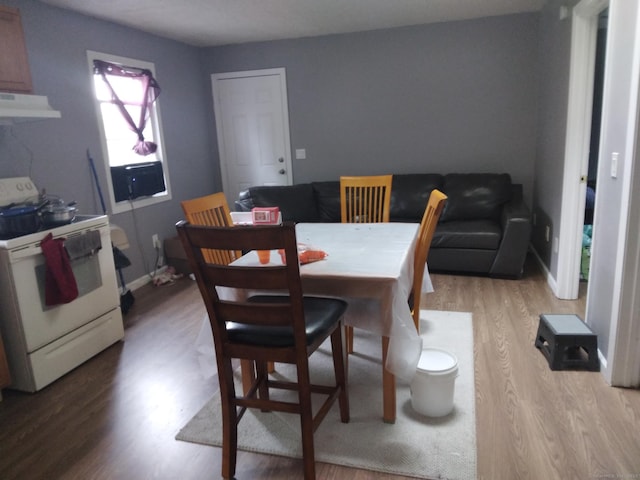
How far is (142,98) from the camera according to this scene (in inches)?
169

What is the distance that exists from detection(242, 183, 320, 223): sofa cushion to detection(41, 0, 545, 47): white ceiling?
5.24ft

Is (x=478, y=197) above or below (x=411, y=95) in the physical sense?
below

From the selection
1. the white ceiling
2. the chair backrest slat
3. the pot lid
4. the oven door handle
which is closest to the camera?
the chair backrest slat

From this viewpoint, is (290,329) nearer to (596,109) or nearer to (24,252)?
(24,252)

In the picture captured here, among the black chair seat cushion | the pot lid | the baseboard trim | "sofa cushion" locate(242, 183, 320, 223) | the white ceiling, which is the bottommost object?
the baseboard trim

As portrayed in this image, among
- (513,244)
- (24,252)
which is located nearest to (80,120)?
(24,252)

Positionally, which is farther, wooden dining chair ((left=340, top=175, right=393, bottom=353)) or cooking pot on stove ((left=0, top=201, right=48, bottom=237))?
wooden dining chair ((left=340, top=175, right=393, bottom=353))

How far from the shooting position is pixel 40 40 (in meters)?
3.25

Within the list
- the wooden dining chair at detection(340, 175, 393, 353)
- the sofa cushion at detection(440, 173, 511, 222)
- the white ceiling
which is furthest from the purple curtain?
the sofa cushion at detection(440, 173, 511, 222)

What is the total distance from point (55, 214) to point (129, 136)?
1806 millimetres

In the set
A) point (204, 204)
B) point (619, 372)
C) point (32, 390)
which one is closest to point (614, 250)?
point (619, 372)

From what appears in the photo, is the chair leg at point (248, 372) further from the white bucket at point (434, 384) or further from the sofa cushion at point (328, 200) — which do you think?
the sofa cushion at point (328, 200)

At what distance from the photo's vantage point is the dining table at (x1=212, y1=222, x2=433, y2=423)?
1.84m

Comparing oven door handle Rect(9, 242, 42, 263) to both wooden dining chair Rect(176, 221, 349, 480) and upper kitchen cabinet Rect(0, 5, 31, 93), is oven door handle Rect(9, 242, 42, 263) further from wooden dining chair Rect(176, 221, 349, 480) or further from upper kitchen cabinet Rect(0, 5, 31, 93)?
wooden dining chair Rect(176, 221, 349, 480)
